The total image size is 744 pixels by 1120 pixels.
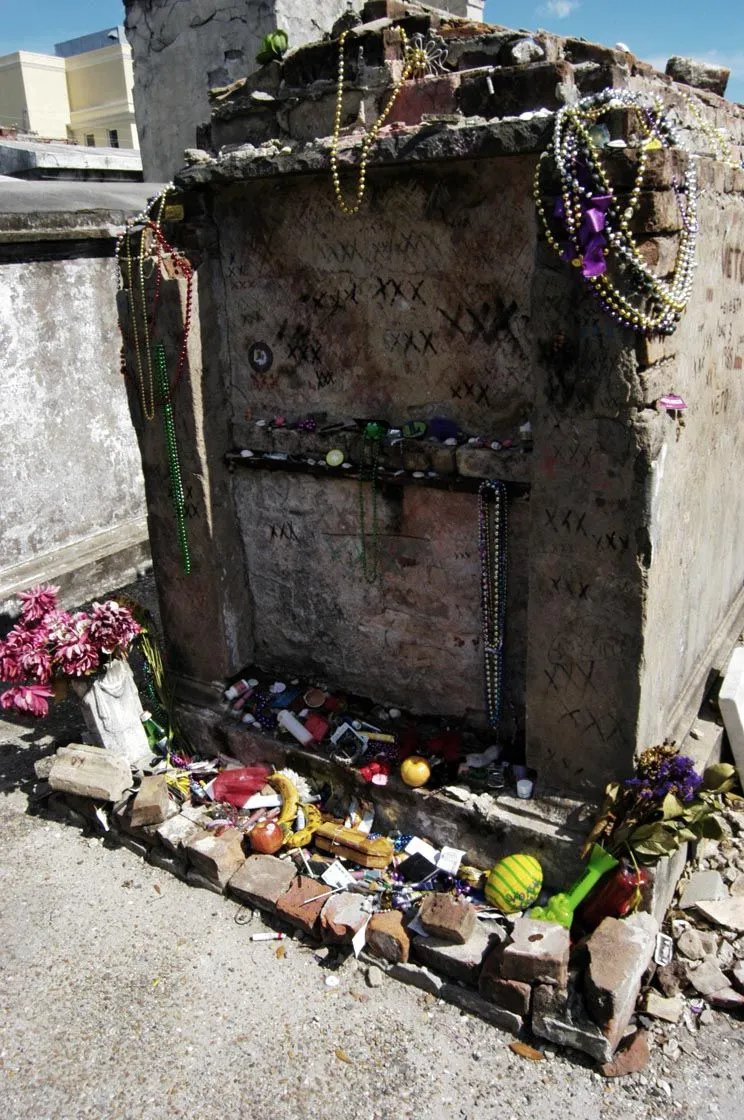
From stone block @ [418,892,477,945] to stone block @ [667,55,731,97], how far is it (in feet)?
15.5

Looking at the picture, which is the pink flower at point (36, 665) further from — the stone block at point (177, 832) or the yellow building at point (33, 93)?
the yellow building at point (33, 93)

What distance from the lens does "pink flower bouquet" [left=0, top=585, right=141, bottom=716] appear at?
17.0 feet

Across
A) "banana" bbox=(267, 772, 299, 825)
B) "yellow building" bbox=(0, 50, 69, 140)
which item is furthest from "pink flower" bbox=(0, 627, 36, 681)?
"yellow building" bbox=(0, 50, 69, 140)

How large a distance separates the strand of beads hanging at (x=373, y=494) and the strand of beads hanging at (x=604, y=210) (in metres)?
1.44

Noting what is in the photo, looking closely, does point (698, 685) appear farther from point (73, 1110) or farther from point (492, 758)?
point (73, 1110)

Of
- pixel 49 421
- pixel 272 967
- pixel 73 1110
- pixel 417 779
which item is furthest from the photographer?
pixel 49 421

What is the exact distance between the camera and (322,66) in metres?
4.53

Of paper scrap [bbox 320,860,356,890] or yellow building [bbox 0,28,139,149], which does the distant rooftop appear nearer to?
yellow building [bbox 0,28,139,149]

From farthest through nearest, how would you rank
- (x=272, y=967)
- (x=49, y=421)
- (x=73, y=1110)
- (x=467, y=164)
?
(x=49, y=421) < (x=272, y=967) < (x=467, y=164) < (x=73, y=1110)

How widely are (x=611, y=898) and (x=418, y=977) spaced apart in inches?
38.8

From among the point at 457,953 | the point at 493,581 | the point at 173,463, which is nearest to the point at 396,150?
the point at 493,581

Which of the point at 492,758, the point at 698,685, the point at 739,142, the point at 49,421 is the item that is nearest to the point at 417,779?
the point at 492,758

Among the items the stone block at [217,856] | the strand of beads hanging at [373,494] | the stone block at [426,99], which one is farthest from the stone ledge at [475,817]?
the stone block at [426,99]

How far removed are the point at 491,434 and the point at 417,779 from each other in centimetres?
185
